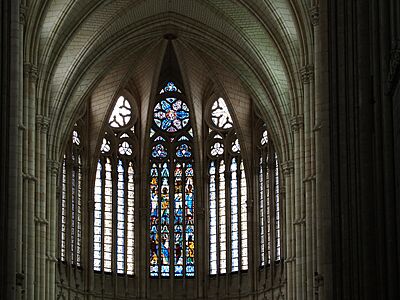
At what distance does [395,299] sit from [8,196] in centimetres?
1309

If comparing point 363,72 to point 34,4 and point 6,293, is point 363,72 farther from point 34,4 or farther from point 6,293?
point 34,4

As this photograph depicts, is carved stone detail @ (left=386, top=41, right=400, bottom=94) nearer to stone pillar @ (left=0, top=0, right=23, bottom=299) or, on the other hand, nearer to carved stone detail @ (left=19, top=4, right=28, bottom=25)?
stone pillar @ (left=0, top=0, right=23, bottom=299)

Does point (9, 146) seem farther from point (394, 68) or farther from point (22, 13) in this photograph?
point (394, 68)

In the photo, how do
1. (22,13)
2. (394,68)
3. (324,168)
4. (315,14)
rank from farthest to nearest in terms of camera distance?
(315,14) < (22,13) < (324,168) < (394,68)

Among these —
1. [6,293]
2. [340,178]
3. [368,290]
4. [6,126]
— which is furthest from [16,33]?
[368,290]

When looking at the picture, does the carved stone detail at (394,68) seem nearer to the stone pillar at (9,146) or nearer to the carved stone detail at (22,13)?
the stone pillar at (9,146)

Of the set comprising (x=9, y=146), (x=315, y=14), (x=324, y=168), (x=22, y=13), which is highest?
(x=315, y=14)

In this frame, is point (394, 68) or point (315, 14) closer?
point (394, 68)

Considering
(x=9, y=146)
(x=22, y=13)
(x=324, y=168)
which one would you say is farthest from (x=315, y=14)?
(x=9, y=146)

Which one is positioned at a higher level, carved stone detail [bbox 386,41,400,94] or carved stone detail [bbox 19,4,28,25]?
carved stone detail [bbox 19,4,28,25]

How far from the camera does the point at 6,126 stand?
1499 inches

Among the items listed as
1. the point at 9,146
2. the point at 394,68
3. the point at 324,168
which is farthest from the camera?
the point at 324,168

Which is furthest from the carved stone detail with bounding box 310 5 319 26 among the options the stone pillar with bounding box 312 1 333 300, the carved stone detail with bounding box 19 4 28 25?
the carved stone detail with bounding box 19 4 28 25

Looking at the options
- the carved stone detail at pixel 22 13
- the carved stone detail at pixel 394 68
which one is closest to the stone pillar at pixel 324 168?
the carved stone detail at pixel 22 13
